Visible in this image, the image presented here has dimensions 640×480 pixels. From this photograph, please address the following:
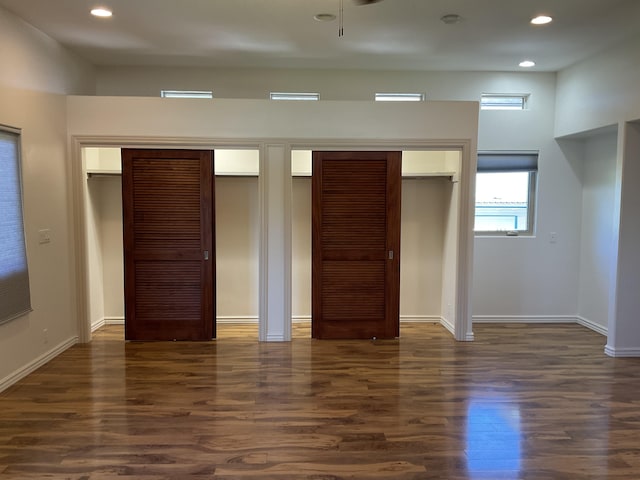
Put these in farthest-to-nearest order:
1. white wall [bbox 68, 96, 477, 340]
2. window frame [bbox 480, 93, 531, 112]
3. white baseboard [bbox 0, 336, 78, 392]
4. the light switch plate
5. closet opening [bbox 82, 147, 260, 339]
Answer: window frame [bbox 480, 93, 531, 112] → closet opening [bbox 82, 147, 260, 339] → white wall [bbox 68, 96, 477, 340] → the light switch plate → white baseboard [bbox 0, 336, 78, 392]

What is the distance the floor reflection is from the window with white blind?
368 cm

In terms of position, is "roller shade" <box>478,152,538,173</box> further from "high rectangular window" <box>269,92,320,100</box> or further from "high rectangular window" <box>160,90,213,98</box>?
"high rectangular window" <box>160,90,213,98</box>

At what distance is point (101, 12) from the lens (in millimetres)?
3949

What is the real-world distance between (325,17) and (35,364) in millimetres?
4066

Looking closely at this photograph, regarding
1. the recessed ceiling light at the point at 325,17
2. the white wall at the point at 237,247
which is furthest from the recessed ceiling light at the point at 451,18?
the white wall at the point at 237,247

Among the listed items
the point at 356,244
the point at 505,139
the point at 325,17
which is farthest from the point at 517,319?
the point at 325,17

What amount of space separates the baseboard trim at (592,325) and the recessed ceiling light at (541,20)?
3553 mm

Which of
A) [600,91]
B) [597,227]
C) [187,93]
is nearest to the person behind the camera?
[600,91]

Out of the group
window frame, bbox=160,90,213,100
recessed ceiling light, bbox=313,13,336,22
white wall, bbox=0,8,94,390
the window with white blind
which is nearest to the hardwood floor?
A: white wall, bbox=0,8,94,390

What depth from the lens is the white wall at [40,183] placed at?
12.7 feet

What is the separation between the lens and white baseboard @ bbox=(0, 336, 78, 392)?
12.5ft

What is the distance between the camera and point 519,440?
3.01 metres

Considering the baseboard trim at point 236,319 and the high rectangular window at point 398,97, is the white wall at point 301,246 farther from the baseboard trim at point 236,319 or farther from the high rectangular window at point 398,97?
the high rectangular window at point 398,97

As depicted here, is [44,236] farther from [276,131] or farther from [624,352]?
[624,352]
